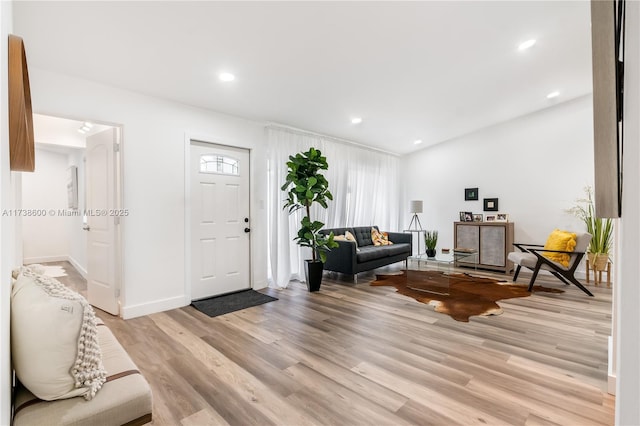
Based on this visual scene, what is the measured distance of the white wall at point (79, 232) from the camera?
17.7ft

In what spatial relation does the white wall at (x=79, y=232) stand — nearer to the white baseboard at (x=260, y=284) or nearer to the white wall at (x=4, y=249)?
the white baseboard at (x=260, y=284)

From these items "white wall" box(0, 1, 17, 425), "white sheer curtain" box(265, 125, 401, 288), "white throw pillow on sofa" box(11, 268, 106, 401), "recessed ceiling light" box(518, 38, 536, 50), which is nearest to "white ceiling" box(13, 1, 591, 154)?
"recessed ceiling light" box(518, 38, 536, 50)

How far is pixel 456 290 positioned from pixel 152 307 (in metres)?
3.95

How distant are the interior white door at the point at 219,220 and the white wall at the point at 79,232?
8.95ft

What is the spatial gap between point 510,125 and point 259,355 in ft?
20.0

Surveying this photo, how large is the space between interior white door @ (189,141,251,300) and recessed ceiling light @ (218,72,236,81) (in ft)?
3.45

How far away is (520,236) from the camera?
18.6ft

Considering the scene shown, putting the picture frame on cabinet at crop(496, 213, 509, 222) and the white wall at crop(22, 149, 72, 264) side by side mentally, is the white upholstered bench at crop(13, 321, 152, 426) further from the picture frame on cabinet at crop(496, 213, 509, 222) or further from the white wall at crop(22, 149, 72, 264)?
the white wall at crop(22, 149, 72, 264)

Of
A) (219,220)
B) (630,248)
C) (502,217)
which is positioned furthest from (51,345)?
(502,217)

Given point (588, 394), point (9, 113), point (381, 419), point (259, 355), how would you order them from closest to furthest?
point (9, 113)
point (381, 419)
point (588, 394)
point (259, 355)

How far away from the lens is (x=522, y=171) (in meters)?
5.66

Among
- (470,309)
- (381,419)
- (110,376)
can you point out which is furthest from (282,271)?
(110,376)

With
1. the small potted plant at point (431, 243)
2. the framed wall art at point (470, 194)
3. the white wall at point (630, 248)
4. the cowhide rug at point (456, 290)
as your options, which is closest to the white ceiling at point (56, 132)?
the cowhide rug at point (456, 290)

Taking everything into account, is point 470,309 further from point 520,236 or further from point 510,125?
point 510,125
